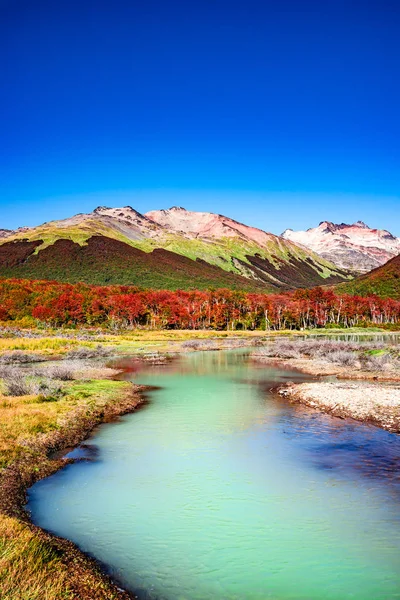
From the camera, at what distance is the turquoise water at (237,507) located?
10602 millimetres

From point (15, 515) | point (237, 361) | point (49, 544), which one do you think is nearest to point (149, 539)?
point (49, 544)

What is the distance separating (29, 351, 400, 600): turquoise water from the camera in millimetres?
10602

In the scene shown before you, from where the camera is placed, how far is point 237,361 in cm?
5994

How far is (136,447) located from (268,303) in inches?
4918

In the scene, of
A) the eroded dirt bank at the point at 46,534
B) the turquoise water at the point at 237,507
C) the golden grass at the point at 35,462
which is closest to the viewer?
the golden grass at the point at 35,462

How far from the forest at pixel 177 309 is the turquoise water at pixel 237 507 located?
99.9 metres

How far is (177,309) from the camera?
13500 centimetres

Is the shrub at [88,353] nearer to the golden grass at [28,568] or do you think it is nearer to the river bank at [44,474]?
the river bank at [44,474]

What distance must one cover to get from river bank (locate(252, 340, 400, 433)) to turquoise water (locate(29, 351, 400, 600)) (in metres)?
2.43

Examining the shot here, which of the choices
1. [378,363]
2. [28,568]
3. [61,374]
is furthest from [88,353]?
[28,568]

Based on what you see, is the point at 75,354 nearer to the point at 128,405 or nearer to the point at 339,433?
the point at 128,405

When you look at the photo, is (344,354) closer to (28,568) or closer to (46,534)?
(46,534)

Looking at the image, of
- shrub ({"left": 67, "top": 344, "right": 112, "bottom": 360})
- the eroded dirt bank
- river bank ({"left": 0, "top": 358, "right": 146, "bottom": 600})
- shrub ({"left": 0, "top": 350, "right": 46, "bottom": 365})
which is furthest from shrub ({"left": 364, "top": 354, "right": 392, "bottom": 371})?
shrub ({"left": 0, "top": 350, "right": 46, "bottom": 365})

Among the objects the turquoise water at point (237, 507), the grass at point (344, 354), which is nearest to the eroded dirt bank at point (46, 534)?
the turquoise water at point (237, 507)
